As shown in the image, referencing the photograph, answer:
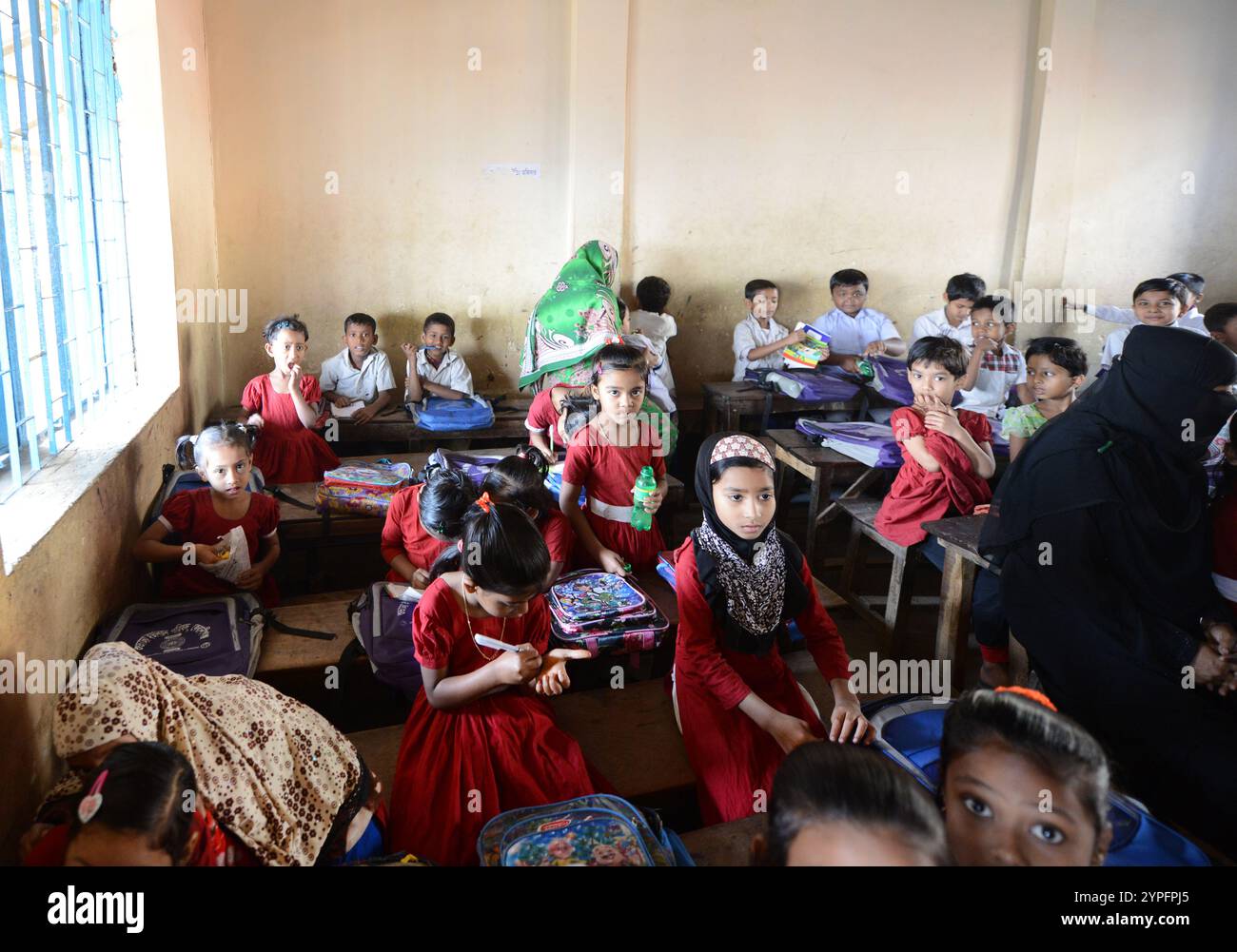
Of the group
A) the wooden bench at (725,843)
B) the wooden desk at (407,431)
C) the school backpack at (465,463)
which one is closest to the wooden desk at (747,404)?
the wooden desk at (407,431)

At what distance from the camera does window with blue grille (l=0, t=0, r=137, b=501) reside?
245cm

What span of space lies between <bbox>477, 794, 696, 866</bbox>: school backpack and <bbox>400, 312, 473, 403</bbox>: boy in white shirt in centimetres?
407

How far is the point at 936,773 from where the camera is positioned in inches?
76.3

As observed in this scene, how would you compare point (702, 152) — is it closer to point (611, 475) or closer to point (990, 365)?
point (990, 365)

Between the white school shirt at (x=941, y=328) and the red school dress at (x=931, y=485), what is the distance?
242cm

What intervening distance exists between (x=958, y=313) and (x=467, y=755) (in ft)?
16.7

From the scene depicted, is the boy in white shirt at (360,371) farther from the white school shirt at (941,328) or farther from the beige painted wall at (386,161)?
the white school shirt at (941,328)

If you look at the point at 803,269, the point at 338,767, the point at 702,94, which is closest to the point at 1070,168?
the point at 803,269

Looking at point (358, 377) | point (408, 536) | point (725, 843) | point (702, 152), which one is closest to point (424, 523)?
point (408, 536)

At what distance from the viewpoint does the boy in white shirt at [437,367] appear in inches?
222

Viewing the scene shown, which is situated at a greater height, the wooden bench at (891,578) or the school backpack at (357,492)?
the school backpack at (357,492)

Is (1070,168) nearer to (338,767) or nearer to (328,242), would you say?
(328,242)

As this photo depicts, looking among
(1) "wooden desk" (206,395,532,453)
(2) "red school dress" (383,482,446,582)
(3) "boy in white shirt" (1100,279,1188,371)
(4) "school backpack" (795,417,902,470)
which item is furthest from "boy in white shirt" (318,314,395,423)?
(3) "boy in white shirt" (1100,279,1188,371)
